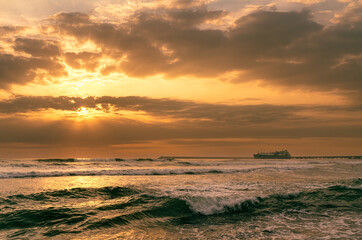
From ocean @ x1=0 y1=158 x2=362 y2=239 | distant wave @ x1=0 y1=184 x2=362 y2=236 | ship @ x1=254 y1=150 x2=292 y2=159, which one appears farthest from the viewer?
ship @ x1=254 y1=150 x2=292 y2=159

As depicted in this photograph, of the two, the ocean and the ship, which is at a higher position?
the ocean

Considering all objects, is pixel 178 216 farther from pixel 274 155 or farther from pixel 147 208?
pixel 274 155

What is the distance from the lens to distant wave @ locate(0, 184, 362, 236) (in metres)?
10.3

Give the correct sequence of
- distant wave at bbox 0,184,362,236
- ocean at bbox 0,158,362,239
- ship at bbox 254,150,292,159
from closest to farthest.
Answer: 1. ocean at bbox 0,158,362,239
2. distant wave at bbox 0,184,362,236
3. ship at bbox 254,150,292,159

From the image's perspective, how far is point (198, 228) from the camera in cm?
941

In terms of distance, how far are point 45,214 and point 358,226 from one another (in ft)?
40.3

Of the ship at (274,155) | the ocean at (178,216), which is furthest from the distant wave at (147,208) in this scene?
the ship at (274,155)

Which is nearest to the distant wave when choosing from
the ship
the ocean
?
the ocean

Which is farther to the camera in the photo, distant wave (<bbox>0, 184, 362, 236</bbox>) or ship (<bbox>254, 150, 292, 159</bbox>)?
ship (<bbox>254, 150, 292, 159</bbox>)

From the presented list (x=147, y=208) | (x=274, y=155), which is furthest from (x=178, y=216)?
(x=274, y=155)

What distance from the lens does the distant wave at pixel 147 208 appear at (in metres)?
10.3

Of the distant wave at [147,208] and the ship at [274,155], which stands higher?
the distant wave at [147,208]

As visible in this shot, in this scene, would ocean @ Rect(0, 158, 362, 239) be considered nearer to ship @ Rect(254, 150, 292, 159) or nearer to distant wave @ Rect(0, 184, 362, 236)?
distant wave @ Rect(0, 184, 362, 236)

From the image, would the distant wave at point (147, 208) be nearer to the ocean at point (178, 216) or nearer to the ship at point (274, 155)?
the ocean at point (178, 216)
